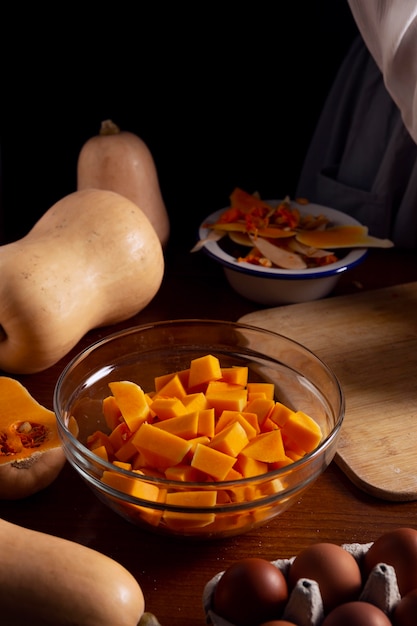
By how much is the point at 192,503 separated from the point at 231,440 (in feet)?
0.29

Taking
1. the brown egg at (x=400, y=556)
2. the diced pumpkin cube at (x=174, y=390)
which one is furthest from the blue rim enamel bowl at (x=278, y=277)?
the brown egg at (x=400, y=556)

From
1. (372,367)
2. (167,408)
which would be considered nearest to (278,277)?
(372,367)

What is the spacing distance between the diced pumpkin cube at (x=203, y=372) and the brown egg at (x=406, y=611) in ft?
→ 1.18

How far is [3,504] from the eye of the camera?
87 cm

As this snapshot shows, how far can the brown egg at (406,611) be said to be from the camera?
615 mm

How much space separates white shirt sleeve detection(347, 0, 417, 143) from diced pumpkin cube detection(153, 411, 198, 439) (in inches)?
23.0

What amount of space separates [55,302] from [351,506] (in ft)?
1.52

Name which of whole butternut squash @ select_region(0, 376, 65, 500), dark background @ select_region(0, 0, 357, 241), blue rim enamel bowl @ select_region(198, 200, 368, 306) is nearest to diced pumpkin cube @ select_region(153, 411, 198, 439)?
whole butternut squash @ select_region(0, 376, 65, 500)

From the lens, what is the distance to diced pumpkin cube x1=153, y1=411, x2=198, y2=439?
0.82m

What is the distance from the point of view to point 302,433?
841mm

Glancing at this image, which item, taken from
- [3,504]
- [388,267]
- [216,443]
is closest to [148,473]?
[216,443]

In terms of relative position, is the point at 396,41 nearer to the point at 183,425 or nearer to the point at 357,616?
the point at 183,425

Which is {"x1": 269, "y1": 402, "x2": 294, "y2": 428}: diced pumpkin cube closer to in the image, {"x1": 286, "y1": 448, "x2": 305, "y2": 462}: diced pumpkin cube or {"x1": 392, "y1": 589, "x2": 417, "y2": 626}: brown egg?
{"x1": 286, "y1": 448, "x2": 305, "y2": 462}: diced pumpkin cube

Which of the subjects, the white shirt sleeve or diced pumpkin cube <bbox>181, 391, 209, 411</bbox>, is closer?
diced pumpkin cube <bbox>181, 391, 209, 411</bbox>
